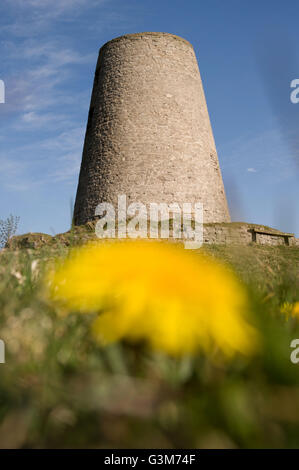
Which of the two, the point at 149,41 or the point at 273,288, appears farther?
the point at 149,41

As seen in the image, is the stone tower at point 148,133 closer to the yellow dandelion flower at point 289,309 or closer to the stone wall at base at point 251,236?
the stone wall at base at point 251,236

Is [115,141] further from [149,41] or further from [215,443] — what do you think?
[215,443]

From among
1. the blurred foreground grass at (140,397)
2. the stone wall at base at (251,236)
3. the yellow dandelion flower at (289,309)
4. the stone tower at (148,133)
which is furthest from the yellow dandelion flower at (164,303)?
the stone tower at (148,133)

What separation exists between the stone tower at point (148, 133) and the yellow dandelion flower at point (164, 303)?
40.7ft

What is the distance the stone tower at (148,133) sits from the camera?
13.3m

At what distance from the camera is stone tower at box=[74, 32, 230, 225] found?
13.3m

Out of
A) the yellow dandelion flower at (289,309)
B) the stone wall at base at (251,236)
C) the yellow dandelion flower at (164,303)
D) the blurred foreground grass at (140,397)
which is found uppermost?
the stone wall at base at (251,236)

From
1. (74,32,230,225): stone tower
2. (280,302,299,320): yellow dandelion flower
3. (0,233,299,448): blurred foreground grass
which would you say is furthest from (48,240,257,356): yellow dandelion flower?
(74,32,230,225): stone tower

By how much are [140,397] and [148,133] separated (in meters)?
13.5

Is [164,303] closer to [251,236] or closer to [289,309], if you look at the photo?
[289,309]

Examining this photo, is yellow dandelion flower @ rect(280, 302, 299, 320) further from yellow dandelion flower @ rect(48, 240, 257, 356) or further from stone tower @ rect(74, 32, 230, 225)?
stone tower @ rect(74, 32, 230, 225)

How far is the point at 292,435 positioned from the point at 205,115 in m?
15.4

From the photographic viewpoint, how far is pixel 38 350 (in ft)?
1.96
